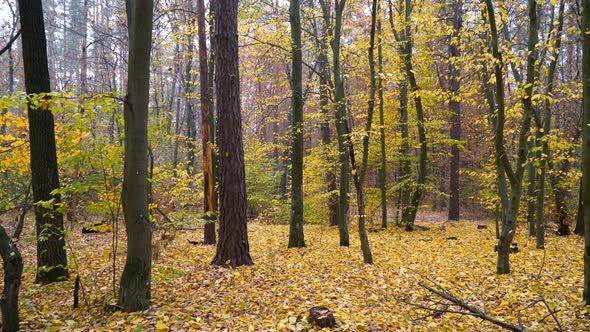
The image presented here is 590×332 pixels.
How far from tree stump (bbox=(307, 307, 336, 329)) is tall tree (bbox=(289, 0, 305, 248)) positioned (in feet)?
16.4

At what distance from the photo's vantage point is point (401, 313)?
15.6 ft

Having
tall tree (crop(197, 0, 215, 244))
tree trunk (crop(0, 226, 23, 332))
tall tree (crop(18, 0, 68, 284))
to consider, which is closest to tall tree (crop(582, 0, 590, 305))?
tree trunk (crop(0, 226, 23, 332))

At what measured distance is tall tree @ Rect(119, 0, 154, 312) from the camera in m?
4.27

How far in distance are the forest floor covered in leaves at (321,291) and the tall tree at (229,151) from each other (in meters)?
0.53

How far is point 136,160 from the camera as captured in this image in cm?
427

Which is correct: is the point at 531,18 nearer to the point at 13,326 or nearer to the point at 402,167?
the point at 13,326

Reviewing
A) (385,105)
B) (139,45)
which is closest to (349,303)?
(139,45)

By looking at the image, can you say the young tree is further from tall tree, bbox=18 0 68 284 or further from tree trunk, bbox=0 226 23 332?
tree trunk, bbox=0 226 23 332

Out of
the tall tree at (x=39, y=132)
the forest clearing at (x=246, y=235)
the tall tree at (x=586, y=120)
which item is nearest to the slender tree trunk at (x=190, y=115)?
the forest clearing at (x=246, y=235)

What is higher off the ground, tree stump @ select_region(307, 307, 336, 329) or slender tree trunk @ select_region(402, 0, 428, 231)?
slender tree trunk @ select_region(402, 0, 428, 231)

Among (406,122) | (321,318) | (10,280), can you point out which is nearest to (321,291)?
(321,318)

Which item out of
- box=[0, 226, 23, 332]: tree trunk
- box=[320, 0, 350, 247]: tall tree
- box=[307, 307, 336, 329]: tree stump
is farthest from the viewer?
box=[320, 0, 350, 247]: tall tree

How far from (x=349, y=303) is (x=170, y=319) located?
237 cm

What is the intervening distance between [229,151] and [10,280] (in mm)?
4135
